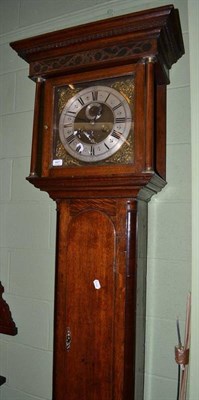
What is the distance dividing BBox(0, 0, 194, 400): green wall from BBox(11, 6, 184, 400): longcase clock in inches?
3.3

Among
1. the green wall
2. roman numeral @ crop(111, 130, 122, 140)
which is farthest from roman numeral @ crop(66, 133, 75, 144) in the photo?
the green wall

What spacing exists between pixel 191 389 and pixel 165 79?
1.01 meters

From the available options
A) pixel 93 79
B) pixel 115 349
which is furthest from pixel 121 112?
pixel 115 349

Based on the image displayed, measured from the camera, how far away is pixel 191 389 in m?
0.80

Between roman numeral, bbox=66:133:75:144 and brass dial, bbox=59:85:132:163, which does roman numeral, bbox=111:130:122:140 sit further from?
roman numeral, bbox=66:133:75:144

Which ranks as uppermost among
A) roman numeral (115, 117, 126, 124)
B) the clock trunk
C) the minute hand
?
roman numeral (115, 117, 126, 124)

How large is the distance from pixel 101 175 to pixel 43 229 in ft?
1.79

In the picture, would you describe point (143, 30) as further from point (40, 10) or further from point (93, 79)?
point (40, 10)

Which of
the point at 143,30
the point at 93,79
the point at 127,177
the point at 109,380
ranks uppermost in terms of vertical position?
the point at 143,30

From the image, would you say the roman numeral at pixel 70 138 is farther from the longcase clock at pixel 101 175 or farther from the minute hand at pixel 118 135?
the minute hand at pixel 118 135

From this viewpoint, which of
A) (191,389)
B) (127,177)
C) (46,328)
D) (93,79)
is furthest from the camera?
(46,328)

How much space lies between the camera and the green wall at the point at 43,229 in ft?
4.00

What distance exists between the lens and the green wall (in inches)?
48.0

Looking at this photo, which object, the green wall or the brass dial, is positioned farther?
the green wall
